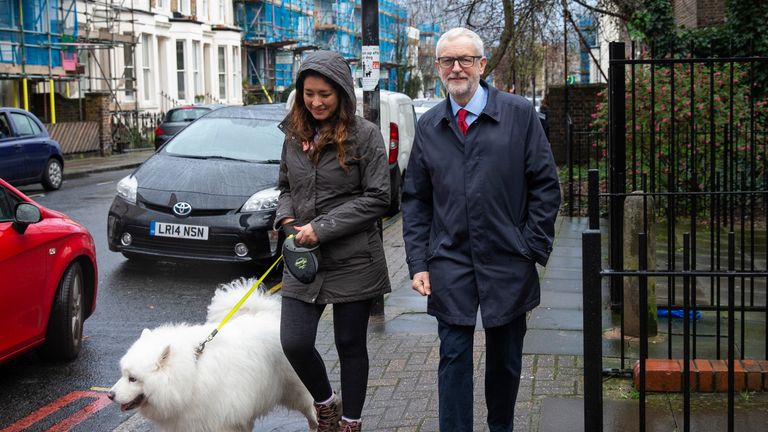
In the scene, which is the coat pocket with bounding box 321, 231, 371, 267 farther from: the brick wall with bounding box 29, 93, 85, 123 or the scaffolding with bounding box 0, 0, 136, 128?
the brick wall with bounding box 29, 93, 85, 123

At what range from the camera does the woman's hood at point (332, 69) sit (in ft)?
14.1

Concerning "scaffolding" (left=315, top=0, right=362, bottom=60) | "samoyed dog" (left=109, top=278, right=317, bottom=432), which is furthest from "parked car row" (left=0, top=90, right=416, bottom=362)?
"scaffolding" (left=315, top=0, right=362, bottom=60)

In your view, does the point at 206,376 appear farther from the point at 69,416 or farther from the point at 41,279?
the point at 41,279

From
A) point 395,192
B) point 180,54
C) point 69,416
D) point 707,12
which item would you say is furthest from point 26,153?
point 180,54

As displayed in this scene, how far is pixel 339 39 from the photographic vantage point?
72.4 m

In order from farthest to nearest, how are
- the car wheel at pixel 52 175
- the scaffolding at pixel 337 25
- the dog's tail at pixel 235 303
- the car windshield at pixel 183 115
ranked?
1. the scaffolding at pixel 337 25
2. the car windshield at pixel 183 115
3. the car wheel at pixel 52 175
4. the dog's tail at pixel 235 303

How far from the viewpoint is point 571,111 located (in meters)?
24.2

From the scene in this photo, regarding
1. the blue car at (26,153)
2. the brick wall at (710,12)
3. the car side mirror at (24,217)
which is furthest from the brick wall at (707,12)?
the car side mirror at (24,217)

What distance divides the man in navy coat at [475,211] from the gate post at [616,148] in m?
2.05

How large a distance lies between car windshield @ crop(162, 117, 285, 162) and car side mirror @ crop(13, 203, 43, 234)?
14.4 ft

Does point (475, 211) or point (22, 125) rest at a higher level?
point (22, 125)

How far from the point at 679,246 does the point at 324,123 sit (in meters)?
7.36

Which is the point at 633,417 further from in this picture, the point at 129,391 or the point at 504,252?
the point at 129,391

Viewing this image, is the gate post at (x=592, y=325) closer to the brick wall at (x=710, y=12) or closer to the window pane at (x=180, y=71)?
the brick wall at (x=710, y=12)
